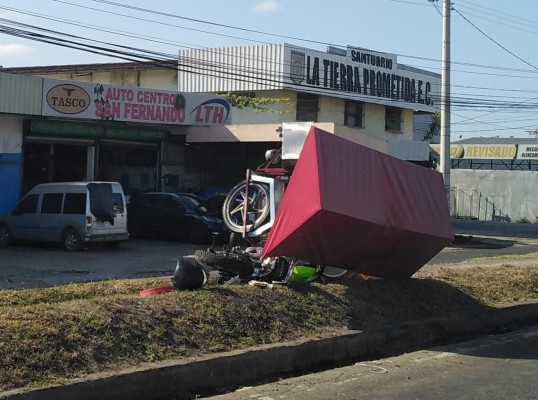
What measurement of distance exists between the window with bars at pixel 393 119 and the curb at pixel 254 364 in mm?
32017

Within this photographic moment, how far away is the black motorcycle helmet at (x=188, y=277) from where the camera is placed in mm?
8586

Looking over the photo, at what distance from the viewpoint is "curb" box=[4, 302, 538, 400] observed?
6020 millimetres

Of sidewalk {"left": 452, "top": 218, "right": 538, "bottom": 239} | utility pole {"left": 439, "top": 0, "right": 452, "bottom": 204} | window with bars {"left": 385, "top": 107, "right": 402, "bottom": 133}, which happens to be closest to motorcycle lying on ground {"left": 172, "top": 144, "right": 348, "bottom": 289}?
utility pole {"left": 439, "top": 0, "right": 452, "bottom": 204}

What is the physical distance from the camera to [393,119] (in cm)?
4200

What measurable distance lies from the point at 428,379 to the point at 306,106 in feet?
99.3

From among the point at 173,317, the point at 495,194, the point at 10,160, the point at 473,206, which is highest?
the point at 10,160

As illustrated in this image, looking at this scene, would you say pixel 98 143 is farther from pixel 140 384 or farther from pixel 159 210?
pixel 140 384

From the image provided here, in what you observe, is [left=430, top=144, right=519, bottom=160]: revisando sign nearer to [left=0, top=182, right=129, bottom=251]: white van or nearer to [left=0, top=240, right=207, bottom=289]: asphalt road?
[left=0, top=240, right=207, bottom=289]: asphalt road

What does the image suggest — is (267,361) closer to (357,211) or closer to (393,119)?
(357,211)

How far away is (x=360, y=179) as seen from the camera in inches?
360

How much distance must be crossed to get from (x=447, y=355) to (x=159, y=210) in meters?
16.2

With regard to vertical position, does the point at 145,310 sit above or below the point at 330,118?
below

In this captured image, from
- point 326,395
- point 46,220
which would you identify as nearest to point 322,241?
point 326,395

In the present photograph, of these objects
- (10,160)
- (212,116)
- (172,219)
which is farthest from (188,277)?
(212,116)
